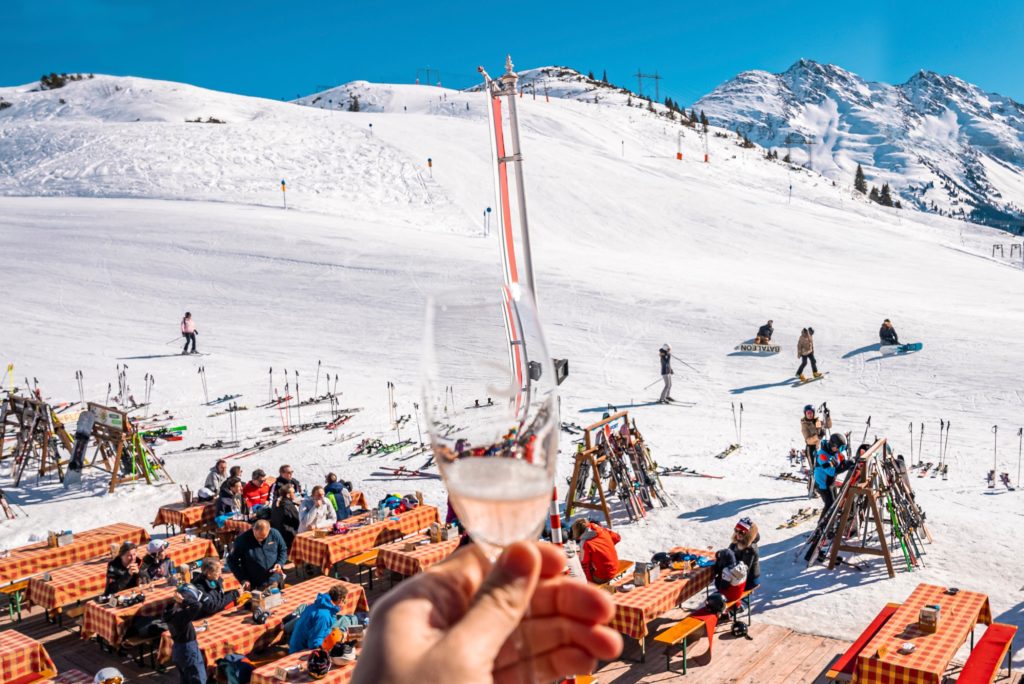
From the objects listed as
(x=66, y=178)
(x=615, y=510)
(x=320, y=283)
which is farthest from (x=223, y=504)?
(x=66, y=178)

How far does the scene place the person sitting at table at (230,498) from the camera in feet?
41.0

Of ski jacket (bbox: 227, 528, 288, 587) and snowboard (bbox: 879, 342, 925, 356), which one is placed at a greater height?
snowboard (bbox: 879, 342, 925, 356)

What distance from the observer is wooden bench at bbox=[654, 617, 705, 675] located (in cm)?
809

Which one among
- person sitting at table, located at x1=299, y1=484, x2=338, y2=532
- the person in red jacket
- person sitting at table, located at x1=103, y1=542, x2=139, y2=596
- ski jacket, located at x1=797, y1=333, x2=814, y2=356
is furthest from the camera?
ski jacket, located at x1=797, y1=333, x2=814, y2=356

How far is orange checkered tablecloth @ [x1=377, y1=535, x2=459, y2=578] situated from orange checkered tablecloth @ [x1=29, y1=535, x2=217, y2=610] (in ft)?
8.71

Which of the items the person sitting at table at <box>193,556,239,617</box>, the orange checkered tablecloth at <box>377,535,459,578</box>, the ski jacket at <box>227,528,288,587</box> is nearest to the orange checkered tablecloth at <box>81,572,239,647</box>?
the ski jacket at <box>227,528,288,587</box>

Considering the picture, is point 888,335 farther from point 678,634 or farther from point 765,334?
point 678,634

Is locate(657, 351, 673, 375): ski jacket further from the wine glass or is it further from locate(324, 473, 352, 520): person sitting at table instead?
the wine glass

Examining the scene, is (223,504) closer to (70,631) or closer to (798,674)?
(70,631)

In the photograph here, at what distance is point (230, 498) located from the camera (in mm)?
12602

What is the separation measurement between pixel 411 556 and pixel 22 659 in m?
4.08

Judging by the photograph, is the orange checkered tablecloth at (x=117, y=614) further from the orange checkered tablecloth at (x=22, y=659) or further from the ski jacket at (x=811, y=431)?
the ski jacket at (x=811, y=431)

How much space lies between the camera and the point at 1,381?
75.4 feet

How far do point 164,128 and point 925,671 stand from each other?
2503 inches
